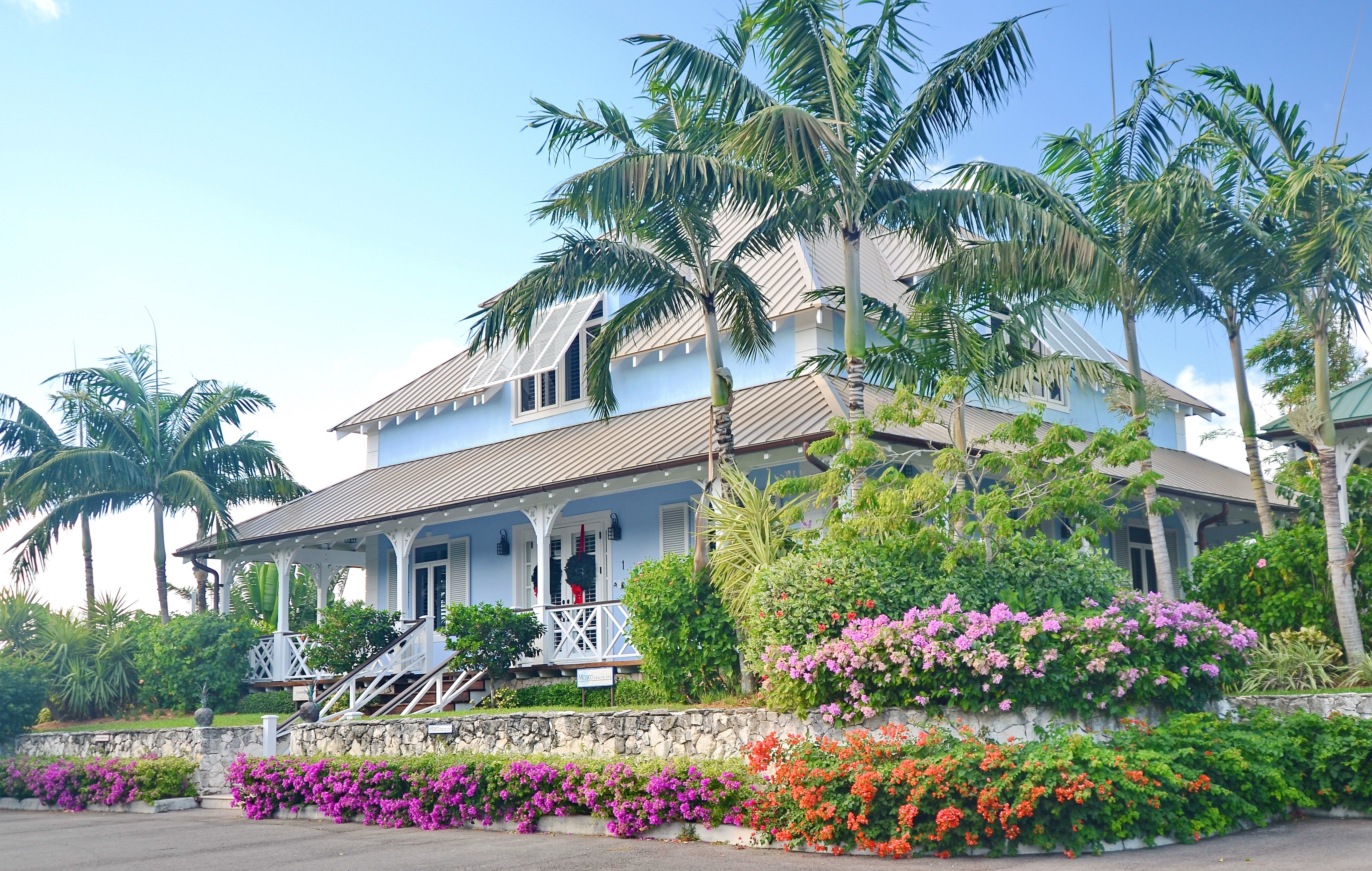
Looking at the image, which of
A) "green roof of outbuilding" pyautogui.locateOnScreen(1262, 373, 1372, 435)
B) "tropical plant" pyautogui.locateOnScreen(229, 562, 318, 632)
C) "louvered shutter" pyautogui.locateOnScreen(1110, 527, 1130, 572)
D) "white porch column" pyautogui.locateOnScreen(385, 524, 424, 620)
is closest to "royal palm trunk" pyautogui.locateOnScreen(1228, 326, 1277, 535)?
"green roof of outbuilding" pyautogui.locateOnScreen(1262, 373, 1372, 435)

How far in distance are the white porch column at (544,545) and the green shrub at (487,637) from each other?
12.9 inches

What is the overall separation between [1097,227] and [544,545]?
9.17 m

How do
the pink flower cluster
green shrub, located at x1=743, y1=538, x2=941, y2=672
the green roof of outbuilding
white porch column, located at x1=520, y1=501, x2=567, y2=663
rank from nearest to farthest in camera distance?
1. the pink flower cluster
2. green shrub, located at x1=743, y1=538, x2=941, y2=672
3. the green roof of outbuilding
4. white porch column, located at x1=520, y1=501, x2=567, y2=663

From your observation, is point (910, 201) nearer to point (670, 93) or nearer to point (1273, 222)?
point (670, 93)

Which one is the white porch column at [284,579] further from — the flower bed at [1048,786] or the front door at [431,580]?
the flower bed at [1048,786]

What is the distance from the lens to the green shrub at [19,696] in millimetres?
20062

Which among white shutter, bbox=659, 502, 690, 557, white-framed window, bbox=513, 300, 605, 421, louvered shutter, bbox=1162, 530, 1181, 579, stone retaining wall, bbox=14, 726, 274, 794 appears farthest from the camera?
louvered shutter, bbox=1162, 530, 1181, 579

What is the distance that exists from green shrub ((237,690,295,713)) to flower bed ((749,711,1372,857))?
12912mm

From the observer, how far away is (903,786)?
30.9 ft

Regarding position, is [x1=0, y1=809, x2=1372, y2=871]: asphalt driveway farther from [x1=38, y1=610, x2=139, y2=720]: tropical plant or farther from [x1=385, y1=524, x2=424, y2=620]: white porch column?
[x1=38, y1=610, x2=139, y2=720]: tropical plant

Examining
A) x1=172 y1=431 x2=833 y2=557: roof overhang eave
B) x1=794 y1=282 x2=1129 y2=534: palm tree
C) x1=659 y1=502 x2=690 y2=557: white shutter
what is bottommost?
x1=659 y1=502 x2=690 y2=557: white shutter

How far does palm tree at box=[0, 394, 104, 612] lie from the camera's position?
25.8 meters

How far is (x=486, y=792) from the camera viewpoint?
40.8ft

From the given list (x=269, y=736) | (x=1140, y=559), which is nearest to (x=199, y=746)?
(x=269, y=736)
